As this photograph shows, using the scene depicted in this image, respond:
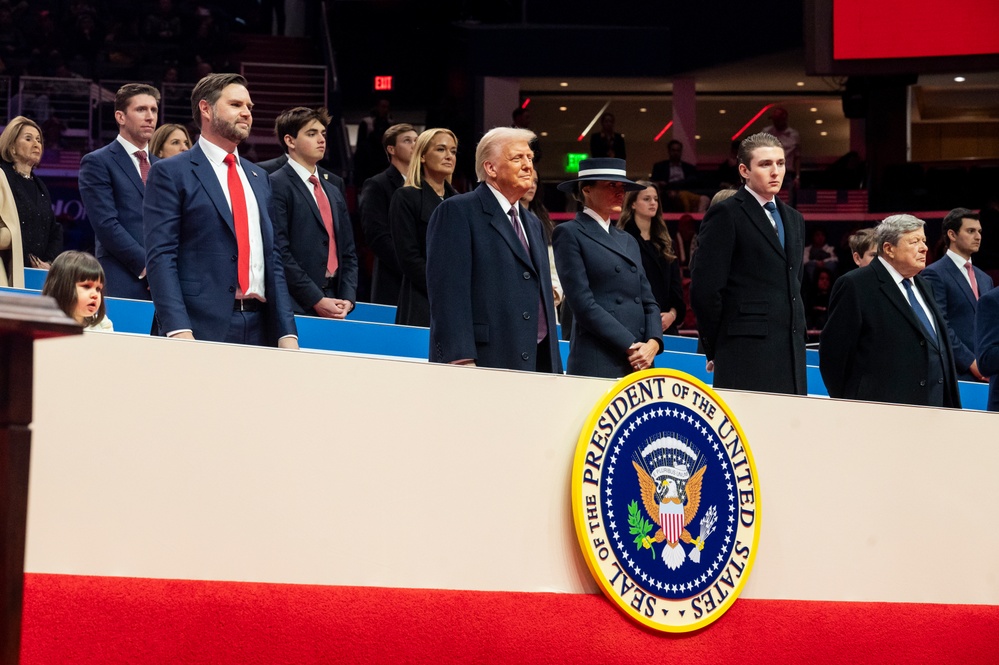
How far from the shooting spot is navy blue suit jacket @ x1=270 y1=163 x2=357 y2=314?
543 centimetres

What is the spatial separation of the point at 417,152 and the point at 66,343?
3.19 metres

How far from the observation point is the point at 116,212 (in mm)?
5203

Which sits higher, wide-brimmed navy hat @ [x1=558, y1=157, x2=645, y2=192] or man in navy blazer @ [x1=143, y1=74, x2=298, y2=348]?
wide-brimmed navy hat @ [x1=558, y1=157, x2=645, y2=192]

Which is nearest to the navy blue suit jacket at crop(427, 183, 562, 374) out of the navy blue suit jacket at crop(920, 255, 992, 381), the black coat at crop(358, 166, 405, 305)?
the black coat at crop(358, 166, 405, 305)

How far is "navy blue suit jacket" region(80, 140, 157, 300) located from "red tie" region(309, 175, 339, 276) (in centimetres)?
73

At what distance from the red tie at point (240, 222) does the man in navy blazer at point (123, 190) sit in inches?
50.6

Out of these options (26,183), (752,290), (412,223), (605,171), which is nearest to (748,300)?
(752,290)

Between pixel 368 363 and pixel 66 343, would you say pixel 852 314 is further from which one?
pixel 66 343

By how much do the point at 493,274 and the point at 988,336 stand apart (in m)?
1.86

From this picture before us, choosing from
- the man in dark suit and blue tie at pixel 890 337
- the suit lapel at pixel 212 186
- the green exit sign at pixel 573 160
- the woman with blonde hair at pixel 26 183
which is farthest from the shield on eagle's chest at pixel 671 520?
the green exit sign at pixel 573 160

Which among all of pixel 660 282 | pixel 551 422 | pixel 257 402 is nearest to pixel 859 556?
pixel 551 422

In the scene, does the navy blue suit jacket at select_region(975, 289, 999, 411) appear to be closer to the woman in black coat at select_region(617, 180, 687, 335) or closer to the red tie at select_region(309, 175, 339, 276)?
the woman in black coat at select_region(617, 180, 687, 335)

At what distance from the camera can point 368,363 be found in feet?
9.67

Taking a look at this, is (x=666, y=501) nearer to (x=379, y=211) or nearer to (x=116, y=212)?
(x=116, y=212)
